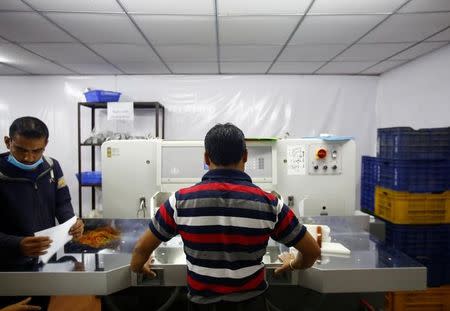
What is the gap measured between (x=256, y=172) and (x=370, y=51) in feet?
5.94

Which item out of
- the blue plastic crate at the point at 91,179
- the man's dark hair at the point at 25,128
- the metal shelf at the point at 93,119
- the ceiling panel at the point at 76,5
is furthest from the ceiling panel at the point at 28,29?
the blue plastic crate at the point at 91,179

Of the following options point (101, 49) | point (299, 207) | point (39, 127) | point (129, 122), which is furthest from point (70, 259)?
point (129, 122)

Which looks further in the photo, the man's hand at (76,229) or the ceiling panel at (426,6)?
the ceiling panel at (426,6)

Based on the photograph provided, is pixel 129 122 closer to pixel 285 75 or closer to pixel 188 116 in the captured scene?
pixel 188 116

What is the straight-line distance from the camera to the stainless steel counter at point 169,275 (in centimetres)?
138

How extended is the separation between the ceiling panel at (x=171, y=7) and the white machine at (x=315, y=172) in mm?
1093

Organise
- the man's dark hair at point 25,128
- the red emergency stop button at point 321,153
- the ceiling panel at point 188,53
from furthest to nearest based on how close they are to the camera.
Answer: the ceiling panel at point 188,53
the red emergency stop button at point 321,153
the man's dark hair at point 25,128

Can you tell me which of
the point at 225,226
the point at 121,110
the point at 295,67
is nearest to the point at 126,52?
the point at 121,110

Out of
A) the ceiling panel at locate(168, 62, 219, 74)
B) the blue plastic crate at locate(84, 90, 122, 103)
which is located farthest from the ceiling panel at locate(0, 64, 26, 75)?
the ceiling panel at locate(168, 62, 219, 74)

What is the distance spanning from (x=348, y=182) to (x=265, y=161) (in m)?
0.67

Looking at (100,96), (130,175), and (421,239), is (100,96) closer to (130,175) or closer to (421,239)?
(130,175)

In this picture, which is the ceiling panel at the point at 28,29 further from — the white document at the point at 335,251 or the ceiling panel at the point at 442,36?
the ceiling panel at the point at 442,36

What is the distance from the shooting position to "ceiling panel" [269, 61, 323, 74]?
136 inches

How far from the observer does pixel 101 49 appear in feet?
9.66
